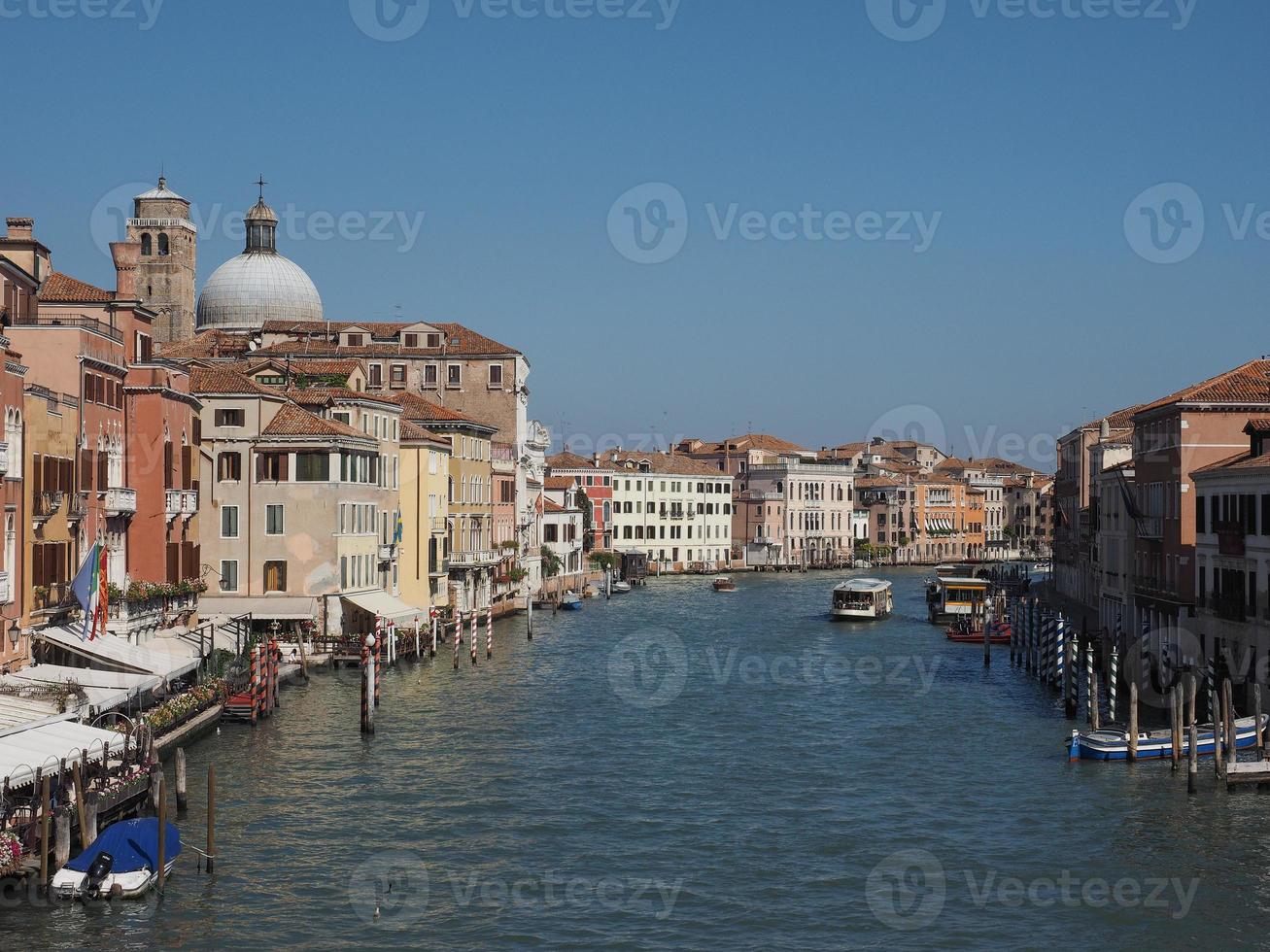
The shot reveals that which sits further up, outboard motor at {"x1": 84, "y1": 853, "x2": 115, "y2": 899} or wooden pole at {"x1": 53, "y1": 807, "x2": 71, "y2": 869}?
wooden pole at {"x1": 53, "y1": 807, "x2": 71, "y2": 869}

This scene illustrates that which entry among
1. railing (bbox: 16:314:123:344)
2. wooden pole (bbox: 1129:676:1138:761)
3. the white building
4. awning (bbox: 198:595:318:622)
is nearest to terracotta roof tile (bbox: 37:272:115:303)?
railing (bbox: 16:314:123:344)

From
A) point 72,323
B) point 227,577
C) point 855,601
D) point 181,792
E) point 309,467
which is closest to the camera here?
point 181,792

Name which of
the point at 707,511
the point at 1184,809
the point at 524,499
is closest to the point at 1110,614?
the point at 1184,809

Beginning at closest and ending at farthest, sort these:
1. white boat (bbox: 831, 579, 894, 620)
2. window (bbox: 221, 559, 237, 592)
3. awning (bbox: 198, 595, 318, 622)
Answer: awning (bbox: 198, 595, 318, 622)
window (bbox: 221, 559, 237, 592)
white boat (bbox: 831, 579, 894, 620)

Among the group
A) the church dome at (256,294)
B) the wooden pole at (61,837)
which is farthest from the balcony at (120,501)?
the church dome at (256,294)

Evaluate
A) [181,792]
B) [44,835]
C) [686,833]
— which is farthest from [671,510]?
[44,835]

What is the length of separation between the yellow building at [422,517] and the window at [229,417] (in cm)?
859

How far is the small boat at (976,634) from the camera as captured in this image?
5069 centimetres

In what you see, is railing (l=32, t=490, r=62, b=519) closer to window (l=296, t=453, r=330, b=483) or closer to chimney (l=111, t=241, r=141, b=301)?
chimney (l=111, t=241, r=141, b=301)

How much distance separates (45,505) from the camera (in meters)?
25.3

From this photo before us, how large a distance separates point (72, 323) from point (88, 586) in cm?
534

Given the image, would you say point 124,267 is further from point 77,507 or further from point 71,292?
point 77,507

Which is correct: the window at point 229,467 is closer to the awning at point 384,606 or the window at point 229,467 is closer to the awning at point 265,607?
the awning at point 265,607

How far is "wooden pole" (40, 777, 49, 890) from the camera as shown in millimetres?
17406
